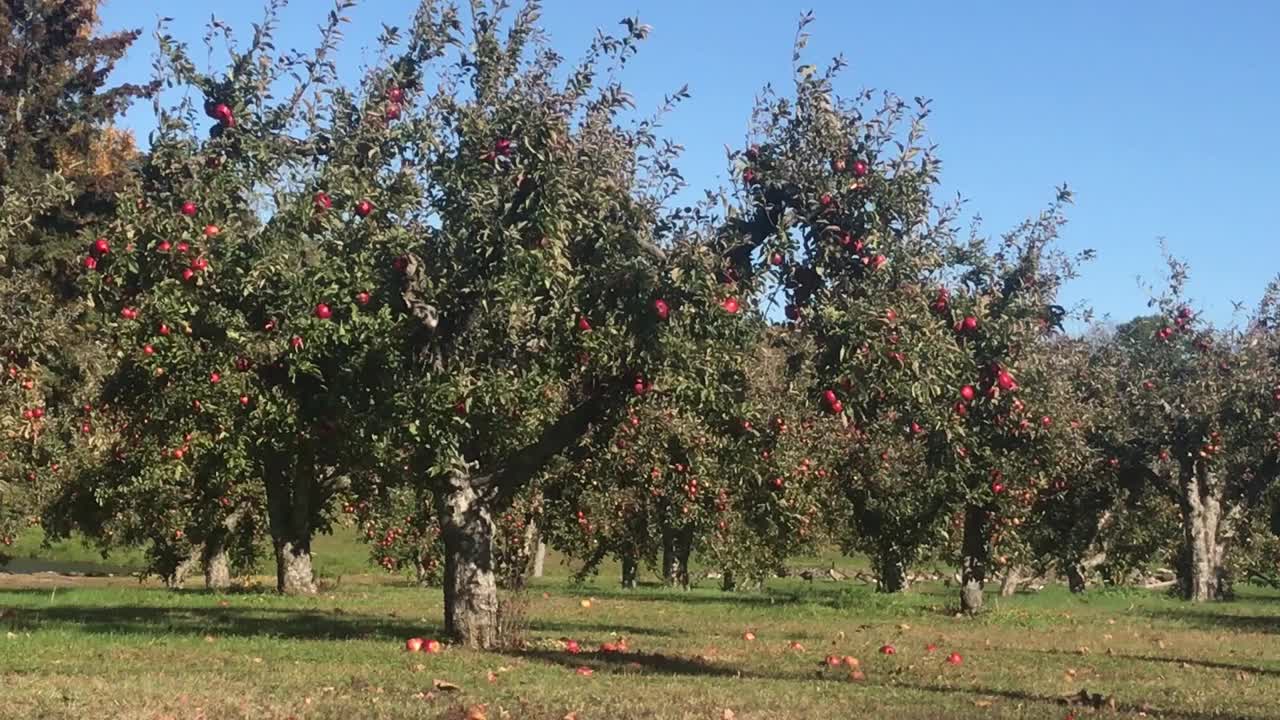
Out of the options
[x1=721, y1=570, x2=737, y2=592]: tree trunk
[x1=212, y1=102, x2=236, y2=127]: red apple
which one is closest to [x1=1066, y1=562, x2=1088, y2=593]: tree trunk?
[x1=721, y1=570, x2=737, y2=592]: tree trunk

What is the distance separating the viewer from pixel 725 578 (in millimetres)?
38875

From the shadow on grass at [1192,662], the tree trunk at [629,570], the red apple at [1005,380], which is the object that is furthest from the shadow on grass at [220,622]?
the tree trunk at [629,570]

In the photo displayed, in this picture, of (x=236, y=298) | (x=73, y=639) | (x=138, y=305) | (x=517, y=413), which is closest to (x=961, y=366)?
(x=517, y=413)

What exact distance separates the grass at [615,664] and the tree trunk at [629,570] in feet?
40.8

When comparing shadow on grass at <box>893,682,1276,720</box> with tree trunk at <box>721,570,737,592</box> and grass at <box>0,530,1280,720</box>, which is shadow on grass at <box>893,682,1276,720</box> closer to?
grass at <box>0,530,1280,720</box>

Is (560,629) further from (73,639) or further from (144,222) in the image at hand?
(144,222)

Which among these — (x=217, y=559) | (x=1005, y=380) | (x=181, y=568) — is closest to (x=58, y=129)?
(x=181, y=568)

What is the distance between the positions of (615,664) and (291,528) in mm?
18520

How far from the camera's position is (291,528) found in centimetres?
3303

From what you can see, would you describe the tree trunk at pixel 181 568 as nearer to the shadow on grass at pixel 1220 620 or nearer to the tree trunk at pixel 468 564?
the tree trunk at pixel 468 564

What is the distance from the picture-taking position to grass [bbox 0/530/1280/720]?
1262 centimetres

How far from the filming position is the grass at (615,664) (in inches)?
497

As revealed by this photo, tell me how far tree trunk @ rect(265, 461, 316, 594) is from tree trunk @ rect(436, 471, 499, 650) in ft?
50.8

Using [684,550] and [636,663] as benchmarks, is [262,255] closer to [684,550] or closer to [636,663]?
[636,663]
